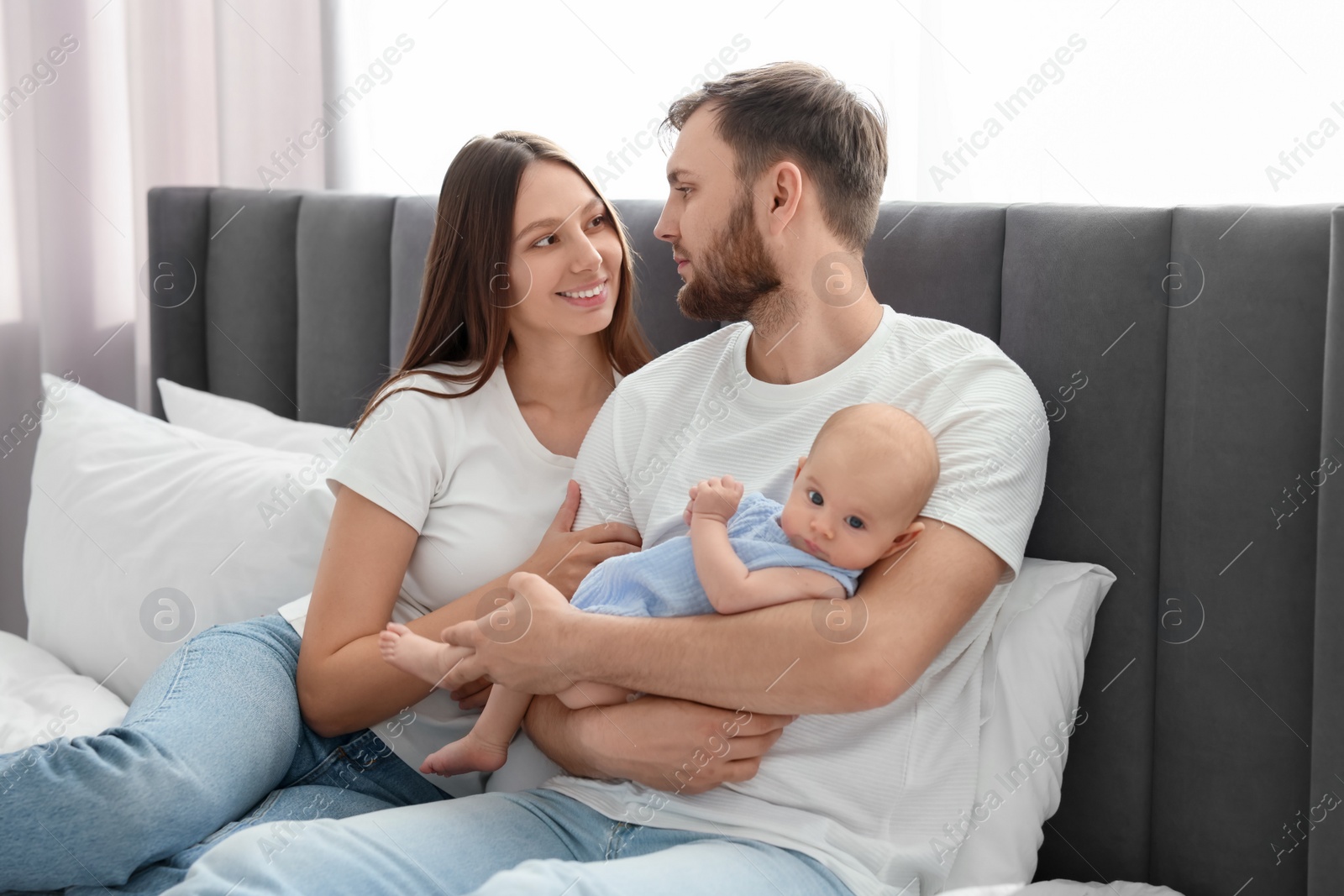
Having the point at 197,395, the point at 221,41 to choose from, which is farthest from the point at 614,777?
the point at 221,41

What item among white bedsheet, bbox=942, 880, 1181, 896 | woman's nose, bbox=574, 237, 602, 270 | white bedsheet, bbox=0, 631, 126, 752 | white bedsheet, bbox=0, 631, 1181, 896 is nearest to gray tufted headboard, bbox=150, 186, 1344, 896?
white bedsheet, bbox=942, 880, 1181, 896

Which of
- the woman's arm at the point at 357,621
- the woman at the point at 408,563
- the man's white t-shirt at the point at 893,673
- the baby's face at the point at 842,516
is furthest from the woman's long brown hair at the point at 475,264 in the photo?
the baby's face at the point at 842,516

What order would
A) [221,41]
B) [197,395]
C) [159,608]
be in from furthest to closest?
[221,41], [197,395], [159,608]

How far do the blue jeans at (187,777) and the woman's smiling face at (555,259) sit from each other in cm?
61

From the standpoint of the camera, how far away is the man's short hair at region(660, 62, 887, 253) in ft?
4.54

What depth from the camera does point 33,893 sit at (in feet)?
3.91

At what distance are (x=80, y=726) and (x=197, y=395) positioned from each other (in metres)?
0.88

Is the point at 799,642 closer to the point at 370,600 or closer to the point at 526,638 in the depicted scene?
the point at 526,638

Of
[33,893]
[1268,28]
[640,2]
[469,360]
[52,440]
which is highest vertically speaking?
[640,2]

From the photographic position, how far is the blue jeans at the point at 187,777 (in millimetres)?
1158

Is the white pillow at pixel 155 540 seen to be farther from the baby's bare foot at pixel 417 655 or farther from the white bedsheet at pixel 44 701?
the baby's bare foot at pixel 417 655

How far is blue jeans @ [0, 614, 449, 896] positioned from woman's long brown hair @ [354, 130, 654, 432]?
0.39 meters

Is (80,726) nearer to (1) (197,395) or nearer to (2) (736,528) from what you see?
(1) (197,395)

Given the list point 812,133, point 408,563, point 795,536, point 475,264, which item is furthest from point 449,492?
point 812,133
